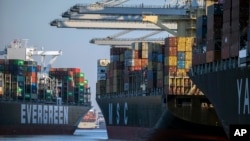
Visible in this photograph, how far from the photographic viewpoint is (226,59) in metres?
51.2

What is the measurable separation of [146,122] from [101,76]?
68.5ft

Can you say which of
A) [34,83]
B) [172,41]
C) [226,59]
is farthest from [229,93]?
[34,83]

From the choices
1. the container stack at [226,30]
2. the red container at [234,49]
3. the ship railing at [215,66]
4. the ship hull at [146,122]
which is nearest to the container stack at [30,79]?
the ship hull at [146,122]

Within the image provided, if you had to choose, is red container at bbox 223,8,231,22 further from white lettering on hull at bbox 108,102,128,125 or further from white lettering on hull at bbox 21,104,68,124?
white lettering on hull at bbox 21,104,68,124

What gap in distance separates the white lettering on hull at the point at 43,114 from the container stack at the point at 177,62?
50.4 metres

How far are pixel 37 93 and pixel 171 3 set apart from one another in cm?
4567

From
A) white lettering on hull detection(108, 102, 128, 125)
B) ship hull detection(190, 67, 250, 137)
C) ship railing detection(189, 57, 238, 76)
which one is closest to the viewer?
ship hull detection(190, 67, 250, 137)

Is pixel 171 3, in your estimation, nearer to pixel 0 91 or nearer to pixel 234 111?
Result: pixel 234 111

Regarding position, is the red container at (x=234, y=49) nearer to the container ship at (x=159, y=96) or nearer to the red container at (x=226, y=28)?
the red container at (x=226, y=28)

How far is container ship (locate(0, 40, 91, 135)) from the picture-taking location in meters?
112

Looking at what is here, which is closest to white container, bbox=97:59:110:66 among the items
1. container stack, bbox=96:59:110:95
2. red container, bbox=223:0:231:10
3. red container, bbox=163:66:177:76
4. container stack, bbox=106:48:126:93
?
container stack, bbox=96:59:110:95

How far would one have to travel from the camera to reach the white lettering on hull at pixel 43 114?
11581 centimetres

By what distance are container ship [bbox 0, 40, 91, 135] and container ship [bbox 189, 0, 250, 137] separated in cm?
5707

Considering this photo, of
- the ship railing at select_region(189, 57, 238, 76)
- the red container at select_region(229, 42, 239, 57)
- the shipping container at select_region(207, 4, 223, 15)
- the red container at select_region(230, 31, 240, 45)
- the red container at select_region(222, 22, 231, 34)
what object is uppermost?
the shipping container at select_region(207, 4, 223, 15)
